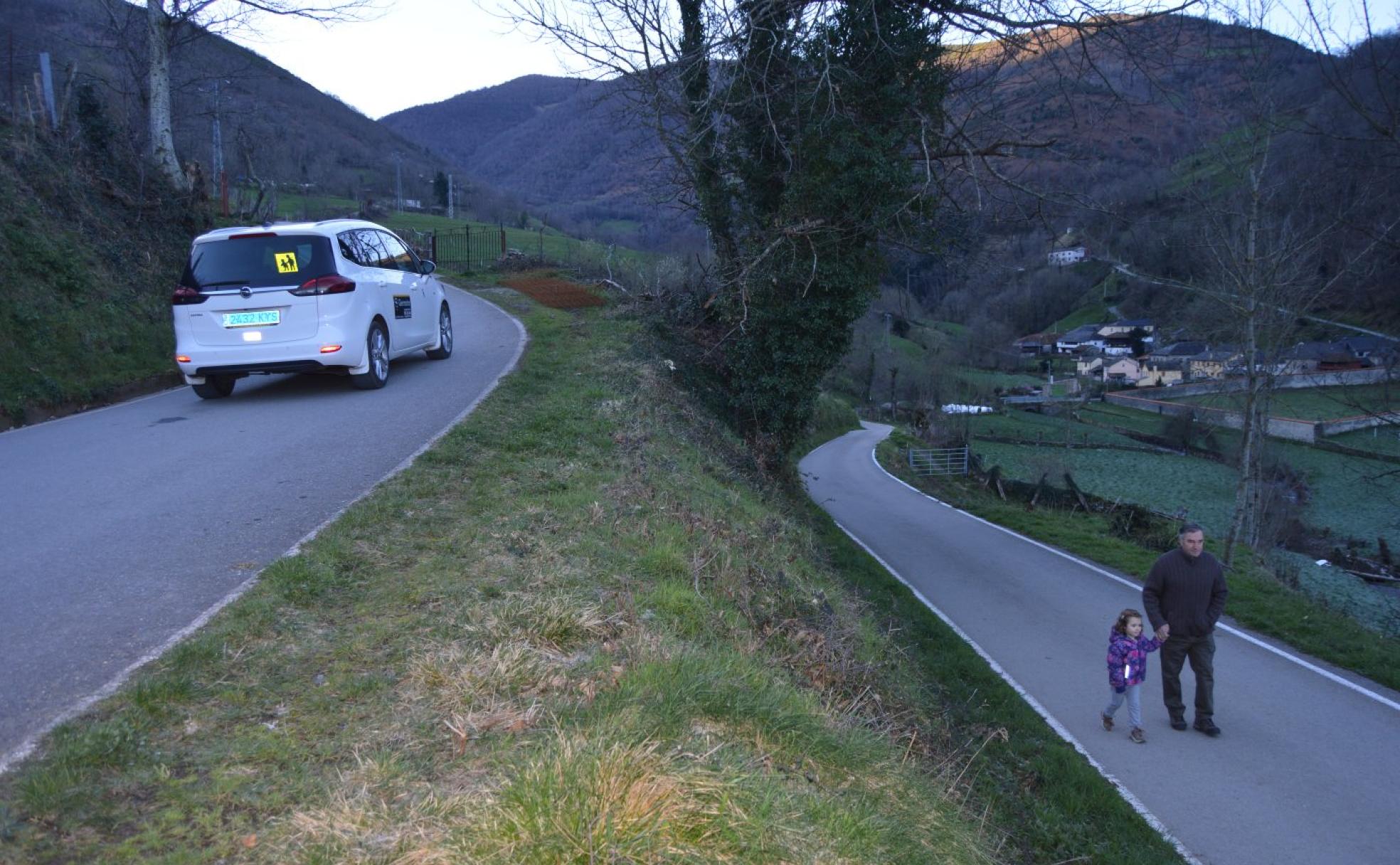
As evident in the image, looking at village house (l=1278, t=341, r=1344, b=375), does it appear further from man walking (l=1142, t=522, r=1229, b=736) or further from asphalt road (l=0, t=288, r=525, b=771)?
asphalt road (l=0, t=288, r=525, b=771)

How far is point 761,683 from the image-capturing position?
15.1 ft

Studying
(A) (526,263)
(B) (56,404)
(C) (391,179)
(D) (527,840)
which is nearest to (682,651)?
(D) (527,840)

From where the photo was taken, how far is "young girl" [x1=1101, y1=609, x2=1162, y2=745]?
29.1ft

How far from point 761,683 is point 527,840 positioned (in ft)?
6.43

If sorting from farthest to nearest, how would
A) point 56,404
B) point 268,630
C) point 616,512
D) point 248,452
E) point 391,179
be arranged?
point 391,179 < point 56,404 < point 248,452 < point 616,512 < point 268,630

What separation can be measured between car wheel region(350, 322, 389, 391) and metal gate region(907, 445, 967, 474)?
3061 cm

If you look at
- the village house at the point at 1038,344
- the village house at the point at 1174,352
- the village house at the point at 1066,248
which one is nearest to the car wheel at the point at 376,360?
the village house at the point at 1066,248

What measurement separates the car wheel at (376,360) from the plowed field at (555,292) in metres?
9.81

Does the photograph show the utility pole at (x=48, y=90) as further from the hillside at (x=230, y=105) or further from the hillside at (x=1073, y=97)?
the hillside at (x=1073, y=97)

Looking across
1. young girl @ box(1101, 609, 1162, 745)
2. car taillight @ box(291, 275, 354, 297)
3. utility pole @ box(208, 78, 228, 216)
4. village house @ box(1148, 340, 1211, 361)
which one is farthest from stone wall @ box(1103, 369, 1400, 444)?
utility pole @ box(208, 78, 228, 216)

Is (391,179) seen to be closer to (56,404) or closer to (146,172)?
(146,172)

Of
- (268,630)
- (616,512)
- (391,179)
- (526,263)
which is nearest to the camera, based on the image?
(268,630)

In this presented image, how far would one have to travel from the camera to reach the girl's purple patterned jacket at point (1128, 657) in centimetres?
884

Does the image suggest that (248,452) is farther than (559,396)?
No
